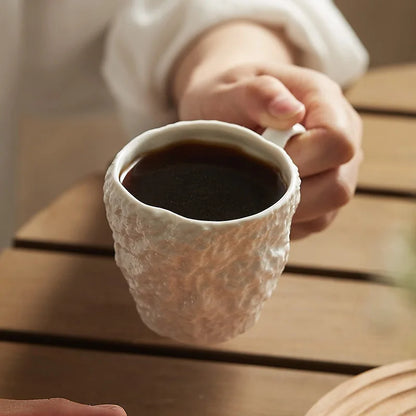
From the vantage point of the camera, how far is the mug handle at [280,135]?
55cm

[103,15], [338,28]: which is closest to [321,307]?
[338,28]

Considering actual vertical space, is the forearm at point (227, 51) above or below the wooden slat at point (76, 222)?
above

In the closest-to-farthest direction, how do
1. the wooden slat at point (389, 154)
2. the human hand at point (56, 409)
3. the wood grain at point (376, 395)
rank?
the human hand at point (56, 409), the wood grain at point (376, 395), the wooden slat at point (389, 154)

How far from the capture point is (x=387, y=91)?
3.28ft

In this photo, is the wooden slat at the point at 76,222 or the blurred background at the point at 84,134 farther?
the blurred background at the point at 84,134

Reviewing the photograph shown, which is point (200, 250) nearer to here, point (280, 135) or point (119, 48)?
point (280, 135)

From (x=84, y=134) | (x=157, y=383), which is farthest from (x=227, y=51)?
(x=84, y=134)

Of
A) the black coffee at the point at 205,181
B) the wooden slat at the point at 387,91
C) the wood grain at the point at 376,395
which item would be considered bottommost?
the wooden slat at the point at 387,91

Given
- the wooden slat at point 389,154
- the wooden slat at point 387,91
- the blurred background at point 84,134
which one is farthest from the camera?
the blurred background at point 84,134

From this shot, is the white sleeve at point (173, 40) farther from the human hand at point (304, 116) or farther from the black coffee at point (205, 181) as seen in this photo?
the black coffee at point (205, 181)

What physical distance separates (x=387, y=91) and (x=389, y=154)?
147 mm

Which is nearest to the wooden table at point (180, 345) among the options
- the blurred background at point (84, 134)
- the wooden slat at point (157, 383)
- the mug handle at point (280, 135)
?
the wooden slat at point (157, 383)

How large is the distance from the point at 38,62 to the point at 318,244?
48 centimetres

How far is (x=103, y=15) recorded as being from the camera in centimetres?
100
